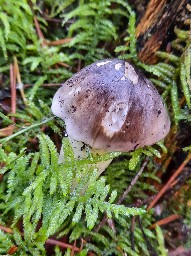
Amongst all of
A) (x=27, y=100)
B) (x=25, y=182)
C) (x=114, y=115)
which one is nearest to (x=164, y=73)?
A: (x=114, y=115)

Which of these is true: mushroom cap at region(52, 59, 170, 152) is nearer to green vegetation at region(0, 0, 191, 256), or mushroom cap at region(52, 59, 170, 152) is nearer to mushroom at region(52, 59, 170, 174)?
mushroom at region(52, 59, 170, 174)

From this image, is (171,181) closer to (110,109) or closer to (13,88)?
(110,109)

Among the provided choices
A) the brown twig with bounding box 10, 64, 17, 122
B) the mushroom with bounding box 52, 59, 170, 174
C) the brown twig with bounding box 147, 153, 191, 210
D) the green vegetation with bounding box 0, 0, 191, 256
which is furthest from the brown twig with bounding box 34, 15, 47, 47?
the brown twig with bounding box 147, 153, 191, 210

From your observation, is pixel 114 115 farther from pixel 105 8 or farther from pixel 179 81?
pixel 105 8

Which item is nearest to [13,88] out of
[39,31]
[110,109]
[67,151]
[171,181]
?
[39,31]

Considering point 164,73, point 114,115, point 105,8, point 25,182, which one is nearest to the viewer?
point 114,115

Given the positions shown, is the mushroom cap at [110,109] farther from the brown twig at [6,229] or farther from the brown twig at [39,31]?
the brown twig at [39,31]

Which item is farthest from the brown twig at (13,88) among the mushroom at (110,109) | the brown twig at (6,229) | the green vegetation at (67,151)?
the brown twig at (6,229)

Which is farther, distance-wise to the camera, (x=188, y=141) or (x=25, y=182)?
(x=188, y=141)
